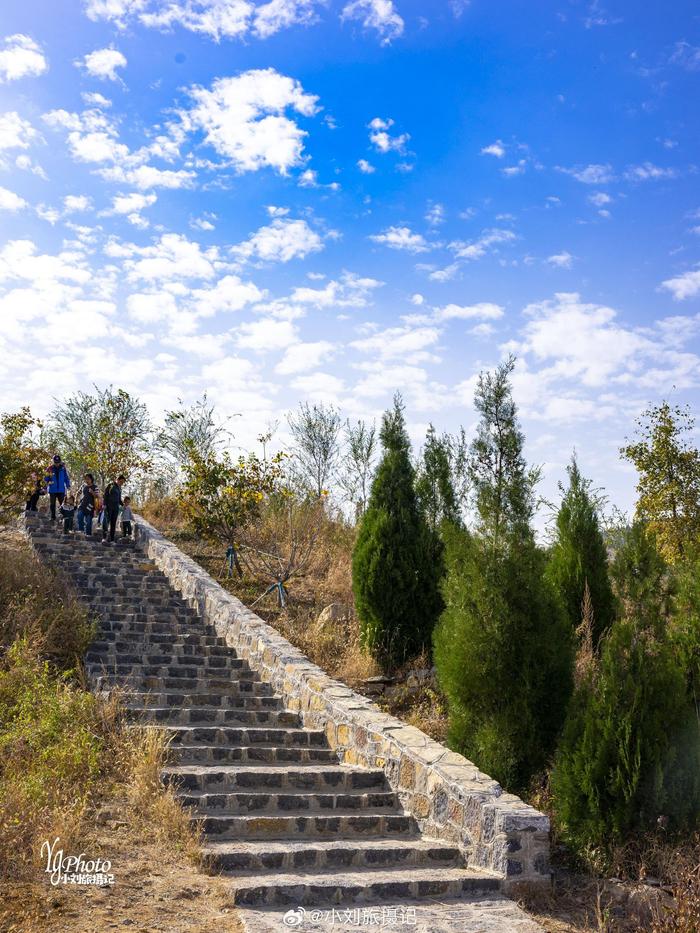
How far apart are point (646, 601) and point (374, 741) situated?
2878 millimetres

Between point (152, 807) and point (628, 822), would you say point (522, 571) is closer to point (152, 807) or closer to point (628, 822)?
point (628, 822)

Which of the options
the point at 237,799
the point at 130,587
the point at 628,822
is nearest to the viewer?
the point at 628,822

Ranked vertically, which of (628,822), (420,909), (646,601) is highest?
(646,601)

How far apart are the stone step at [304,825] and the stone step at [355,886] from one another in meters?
0.66

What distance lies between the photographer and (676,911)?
4.56m

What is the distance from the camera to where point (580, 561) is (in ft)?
35.7

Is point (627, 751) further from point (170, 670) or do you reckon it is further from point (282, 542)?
A: point (282, 542)

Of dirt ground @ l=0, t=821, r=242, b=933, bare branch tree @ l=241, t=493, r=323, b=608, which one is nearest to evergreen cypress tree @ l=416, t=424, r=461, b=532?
bare branch tree @ l=241, t=493, r=323, b=608

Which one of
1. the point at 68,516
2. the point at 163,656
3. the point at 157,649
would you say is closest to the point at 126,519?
the point at 68,516

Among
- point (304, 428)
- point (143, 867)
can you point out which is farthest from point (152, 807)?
point (304, 428)

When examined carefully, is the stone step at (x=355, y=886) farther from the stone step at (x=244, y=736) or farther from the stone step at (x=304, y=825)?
the stone step at (x=244, y=736)

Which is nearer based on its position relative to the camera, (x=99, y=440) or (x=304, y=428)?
(x=99, y=440)

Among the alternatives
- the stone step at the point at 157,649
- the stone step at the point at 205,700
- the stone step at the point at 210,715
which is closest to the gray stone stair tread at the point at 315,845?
the stone step at the point at 210,715

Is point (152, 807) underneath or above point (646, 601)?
underneath
